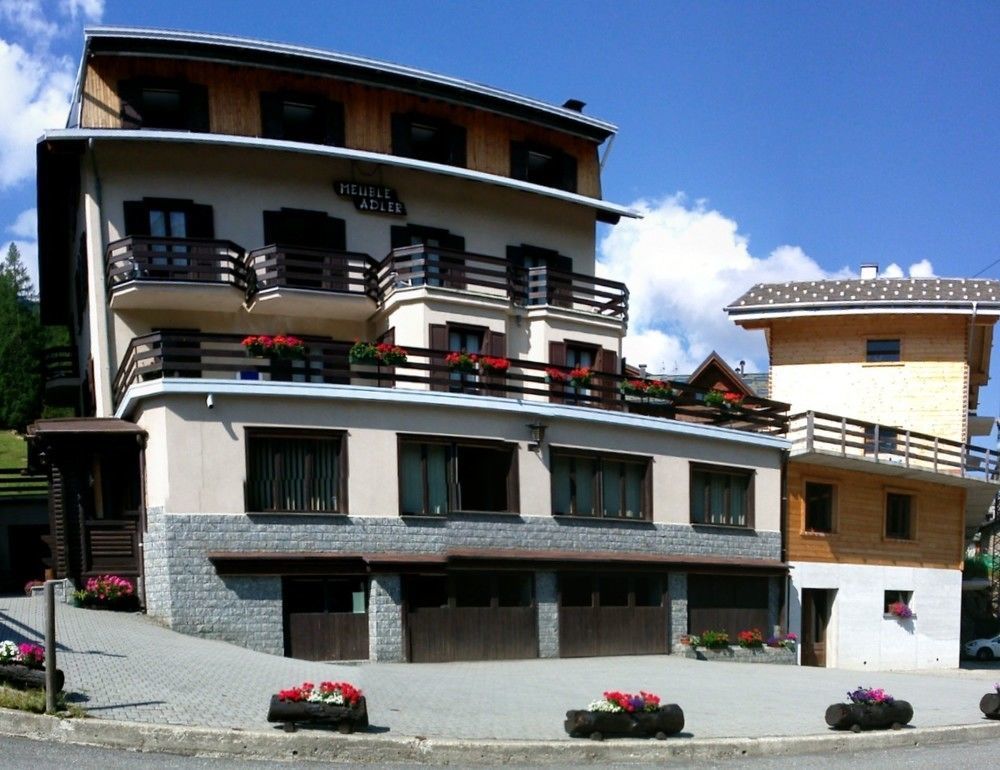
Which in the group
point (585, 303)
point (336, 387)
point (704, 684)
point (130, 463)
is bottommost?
point (704, 684)

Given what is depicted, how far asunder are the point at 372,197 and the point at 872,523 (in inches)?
644

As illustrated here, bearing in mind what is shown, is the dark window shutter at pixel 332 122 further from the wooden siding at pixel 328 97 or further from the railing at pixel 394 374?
the railing at pixel 394 374

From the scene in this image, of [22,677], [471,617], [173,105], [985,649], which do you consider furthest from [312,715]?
[985,649]

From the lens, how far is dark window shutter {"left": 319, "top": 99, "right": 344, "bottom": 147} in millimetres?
27469

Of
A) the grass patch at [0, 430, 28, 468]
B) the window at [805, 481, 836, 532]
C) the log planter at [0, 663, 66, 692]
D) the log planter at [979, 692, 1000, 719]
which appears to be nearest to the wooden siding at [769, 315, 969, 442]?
the window at [805, 481, 836, 532]

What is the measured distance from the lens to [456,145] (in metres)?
29.1

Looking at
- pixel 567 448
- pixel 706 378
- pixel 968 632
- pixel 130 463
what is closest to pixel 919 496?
pixel 706 378

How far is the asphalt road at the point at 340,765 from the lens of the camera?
35.8 ft

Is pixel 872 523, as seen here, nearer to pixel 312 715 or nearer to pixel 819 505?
pixel 819 505

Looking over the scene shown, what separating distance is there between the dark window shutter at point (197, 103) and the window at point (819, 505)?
1778 cm

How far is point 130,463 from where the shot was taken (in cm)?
2289

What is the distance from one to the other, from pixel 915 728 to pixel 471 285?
1629 centimetres

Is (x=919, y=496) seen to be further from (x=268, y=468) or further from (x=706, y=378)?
(x=268, y=468)

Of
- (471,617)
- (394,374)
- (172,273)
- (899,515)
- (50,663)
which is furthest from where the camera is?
(899,515)
